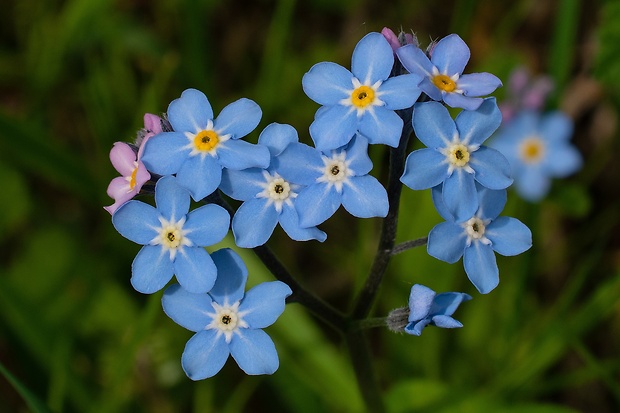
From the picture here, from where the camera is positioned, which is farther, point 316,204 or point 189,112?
point 189,112

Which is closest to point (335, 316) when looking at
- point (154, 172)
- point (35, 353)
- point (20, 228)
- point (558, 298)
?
point (154, 172)

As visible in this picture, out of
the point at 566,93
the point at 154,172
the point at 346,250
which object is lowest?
the point at 154,172

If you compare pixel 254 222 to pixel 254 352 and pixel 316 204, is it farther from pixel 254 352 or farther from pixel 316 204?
pixel 254 352

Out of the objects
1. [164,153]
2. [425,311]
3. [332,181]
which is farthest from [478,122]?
[164,153]

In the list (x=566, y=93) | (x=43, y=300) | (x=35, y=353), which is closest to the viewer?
(x=35, y=353)

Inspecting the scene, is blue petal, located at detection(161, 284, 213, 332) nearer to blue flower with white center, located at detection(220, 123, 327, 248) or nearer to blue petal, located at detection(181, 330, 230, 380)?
blue petal, located at detection(181, 330, 230, 380)

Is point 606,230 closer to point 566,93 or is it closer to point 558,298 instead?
point 558,298
